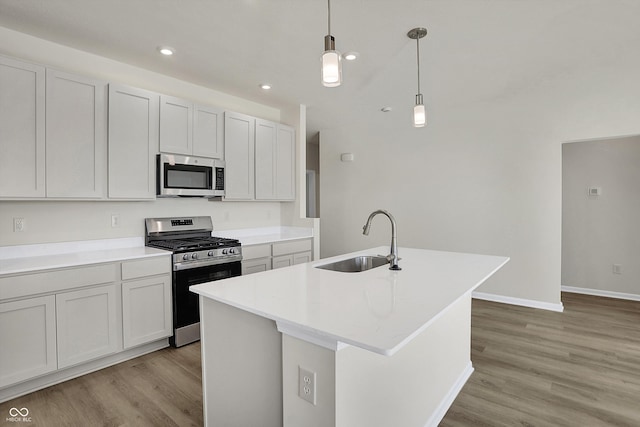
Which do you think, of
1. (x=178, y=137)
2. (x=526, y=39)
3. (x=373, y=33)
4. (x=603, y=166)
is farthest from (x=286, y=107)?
(x=603, y=166)

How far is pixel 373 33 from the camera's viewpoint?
264 centimetres

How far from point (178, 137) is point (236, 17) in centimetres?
133

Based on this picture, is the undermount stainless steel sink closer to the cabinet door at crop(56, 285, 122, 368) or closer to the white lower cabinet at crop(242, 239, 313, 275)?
the white lower cabinet at crop(242, 239, 313, 275)

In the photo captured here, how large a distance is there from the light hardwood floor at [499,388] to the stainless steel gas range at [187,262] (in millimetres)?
218

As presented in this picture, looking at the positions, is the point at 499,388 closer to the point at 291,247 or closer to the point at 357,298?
the point at 357,298

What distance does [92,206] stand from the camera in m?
2.95

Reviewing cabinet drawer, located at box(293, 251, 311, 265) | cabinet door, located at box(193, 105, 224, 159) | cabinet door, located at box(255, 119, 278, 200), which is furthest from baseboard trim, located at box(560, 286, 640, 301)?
cabinet door, located at box(193, 105, 224, 159)

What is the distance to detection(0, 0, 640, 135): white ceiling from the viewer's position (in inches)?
91.2

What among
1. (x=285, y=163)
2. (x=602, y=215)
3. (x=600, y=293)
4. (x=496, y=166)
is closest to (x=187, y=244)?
(x=285, y=163)

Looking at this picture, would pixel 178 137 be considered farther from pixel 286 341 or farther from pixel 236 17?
pixel 286 341

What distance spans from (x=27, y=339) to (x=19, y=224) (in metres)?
0.92

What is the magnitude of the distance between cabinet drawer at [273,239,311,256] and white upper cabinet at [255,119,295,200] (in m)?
0.63

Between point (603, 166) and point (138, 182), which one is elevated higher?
point (603, 166)

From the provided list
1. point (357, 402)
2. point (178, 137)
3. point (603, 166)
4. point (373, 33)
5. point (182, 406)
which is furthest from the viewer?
point (603, 166)
